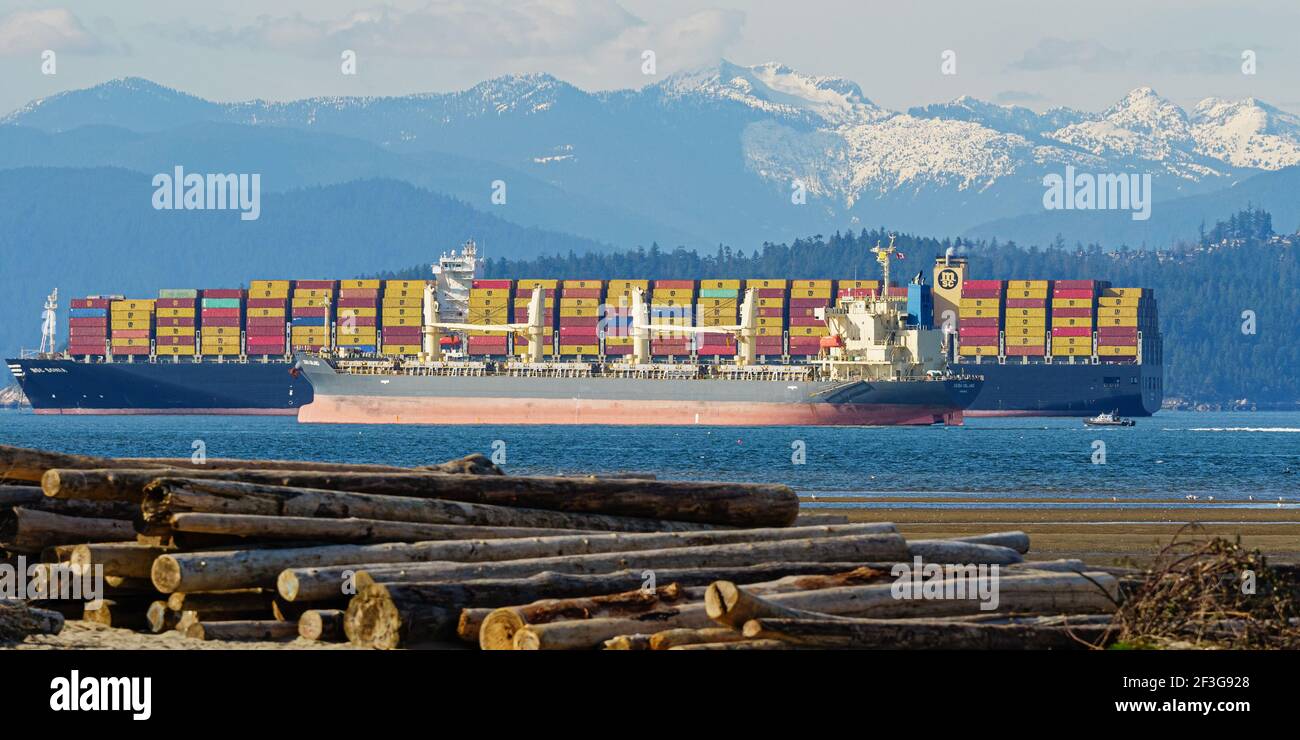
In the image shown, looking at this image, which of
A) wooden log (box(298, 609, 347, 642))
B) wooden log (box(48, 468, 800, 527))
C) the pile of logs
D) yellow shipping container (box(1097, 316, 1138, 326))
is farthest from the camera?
yellow shipping container (box(1097, 316, 1138, 326))

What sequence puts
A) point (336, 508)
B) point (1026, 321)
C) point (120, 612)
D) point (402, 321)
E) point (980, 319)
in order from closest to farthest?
point (336, 508), point (120, 612), point (1026, 321), point (402, 321), point (980, 319)

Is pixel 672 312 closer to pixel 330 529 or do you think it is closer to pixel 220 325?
pixel 220 325

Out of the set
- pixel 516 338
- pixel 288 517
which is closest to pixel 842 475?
pixel 288 517

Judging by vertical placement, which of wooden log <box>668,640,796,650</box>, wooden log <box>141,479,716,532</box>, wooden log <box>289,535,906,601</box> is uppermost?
wooden log <box>141,479,716,532</box>

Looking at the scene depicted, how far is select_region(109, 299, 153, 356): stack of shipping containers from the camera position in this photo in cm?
15438

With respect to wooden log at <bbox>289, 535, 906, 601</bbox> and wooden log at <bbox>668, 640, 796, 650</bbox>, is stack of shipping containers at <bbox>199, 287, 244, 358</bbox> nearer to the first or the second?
wooden log at <bbox>289, 535, 906, 601</bbox>

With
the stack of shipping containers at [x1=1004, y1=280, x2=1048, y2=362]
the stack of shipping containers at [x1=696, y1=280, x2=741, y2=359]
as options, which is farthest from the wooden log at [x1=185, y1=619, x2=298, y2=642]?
the stack of shipping containers at [x1=1004, y1=280, x2=1048, y2=362]

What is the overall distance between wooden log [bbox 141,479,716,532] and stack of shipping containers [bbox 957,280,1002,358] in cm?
13837

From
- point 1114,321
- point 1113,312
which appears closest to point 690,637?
point 1114,321

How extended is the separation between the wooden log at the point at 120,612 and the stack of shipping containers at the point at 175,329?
14269cm

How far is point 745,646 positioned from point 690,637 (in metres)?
0.42

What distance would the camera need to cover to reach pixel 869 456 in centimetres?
5959

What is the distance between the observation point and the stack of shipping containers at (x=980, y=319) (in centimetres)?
15375
